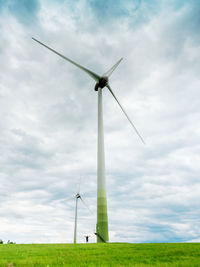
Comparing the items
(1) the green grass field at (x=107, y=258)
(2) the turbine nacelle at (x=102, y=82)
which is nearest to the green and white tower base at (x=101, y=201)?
(2) the turbine nacelle at (x=102, y=82)

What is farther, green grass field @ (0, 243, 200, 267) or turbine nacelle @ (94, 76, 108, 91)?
turbine nacelle @ (94, 76, 108, 91)

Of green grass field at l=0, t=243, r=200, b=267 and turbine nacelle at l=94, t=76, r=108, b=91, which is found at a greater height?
turbine nacelle at l=94, t=76, r=108, b=91

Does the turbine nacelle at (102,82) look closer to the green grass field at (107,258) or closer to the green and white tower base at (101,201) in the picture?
the green and white tower base at (101,201)

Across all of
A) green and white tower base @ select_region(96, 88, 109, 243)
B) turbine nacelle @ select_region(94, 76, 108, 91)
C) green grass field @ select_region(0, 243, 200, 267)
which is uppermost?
turbine nacelle @ select_region(94, 76, 108, 91)

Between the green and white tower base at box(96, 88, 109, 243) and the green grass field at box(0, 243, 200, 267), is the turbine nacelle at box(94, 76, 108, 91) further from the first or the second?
the green grass field at box(0, 243, 200, 267)

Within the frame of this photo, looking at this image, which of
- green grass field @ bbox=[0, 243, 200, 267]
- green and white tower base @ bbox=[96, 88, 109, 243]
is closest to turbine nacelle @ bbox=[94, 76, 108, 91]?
green and white tower base @ bbox=[96, 88, 109, 243]

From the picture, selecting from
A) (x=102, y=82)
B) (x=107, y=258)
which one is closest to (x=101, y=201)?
(x=107, y=258)

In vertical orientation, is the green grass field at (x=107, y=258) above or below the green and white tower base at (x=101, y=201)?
below

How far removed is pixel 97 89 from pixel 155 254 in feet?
161

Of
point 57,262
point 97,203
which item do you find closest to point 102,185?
point 97,203

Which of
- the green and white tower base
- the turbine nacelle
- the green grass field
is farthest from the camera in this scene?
the turbine nacelle

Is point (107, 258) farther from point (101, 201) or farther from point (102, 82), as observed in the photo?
point (102, 82)

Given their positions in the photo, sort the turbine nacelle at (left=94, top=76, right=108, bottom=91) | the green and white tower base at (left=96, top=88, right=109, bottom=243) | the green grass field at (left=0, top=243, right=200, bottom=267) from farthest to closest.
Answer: the turbine nacelle at (left=94, top=76, right=108, bottom=91) → the green and white tower base at (left=96, top=88, right=109, bottom=243) → the green grass field at (left=0, top=243, right=200, bottom=267)

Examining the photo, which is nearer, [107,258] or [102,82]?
[107,258]
